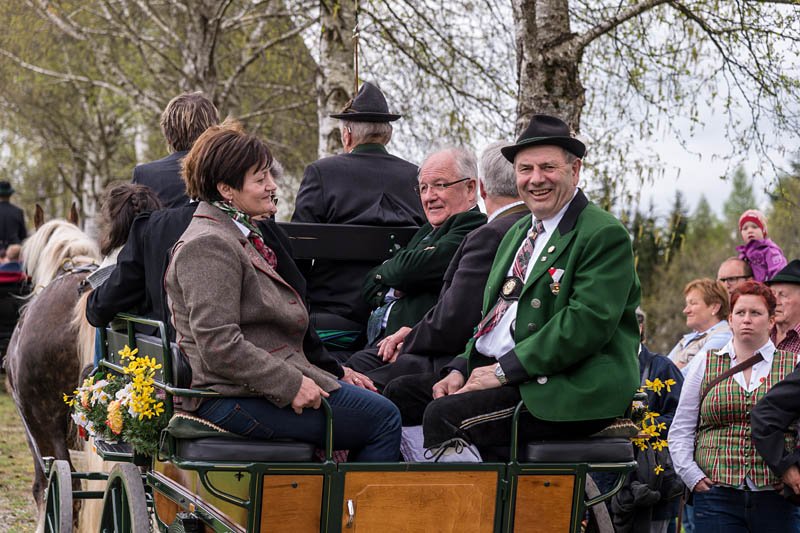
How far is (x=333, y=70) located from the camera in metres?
10.4

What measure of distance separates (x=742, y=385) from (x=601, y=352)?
68.8 inches

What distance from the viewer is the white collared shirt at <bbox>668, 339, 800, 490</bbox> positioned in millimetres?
5242

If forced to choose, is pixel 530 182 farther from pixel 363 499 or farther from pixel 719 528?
pixel 719 528

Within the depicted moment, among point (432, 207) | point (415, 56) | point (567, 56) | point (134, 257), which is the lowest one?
point (134, 257)

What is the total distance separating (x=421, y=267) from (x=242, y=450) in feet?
4.52

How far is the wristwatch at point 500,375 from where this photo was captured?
3.80 metres

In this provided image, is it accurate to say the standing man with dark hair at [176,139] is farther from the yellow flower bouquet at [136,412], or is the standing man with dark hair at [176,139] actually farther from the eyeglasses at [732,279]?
the eyeglasses at [732,279]

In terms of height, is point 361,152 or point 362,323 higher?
point 361,152

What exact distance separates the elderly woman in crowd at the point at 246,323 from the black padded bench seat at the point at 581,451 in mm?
508

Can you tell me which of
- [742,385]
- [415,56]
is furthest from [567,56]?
[415,56]

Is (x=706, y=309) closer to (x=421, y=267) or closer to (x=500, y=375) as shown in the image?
(x=421, y=267)

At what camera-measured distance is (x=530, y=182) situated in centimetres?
396

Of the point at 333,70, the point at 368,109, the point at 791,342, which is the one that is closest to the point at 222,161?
the point at 368,109

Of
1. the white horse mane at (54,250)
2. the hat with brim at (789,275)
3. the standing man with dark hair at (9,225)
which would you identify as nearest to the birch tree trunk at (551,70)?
the hat with brim at (789,275)
